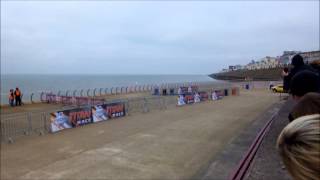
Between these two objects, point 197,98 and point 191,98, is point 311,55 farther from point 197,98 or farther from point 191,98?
point 197,98

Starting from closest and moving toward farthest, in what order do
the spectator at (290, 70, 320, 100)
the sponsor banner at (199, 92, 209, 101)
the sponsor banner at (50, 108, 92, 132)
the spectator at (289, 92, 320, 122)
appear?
the spectator at (289, 92, 320, 122) → the spectator at (290, 70, 320, 100) → the sponsor banner at (50, 108, 92, 132) → the sponsor banner at (199, 92, 209, 101)

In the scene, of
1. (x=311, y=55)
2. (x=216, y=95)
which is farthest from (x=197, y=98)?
(x=311, y=55)

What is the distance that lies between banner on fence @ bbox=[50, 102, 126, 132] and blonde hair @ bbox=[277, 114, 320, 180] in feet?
66.1

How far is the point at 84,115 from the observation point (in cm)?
2284

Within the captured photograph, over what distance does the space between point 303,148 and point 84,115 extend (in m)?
22.3

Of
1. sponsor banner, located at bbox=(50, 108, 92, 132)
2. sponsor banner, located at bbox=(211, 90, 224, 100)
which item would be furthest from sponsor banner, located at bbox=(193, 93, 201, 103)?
sponsor banner, located at bbox=(50, 108, 92, 132)

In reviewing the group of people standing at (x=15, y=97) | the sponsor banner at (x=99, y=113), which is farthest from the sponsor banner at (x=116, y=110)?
the group of people standing at (x=15, y=97)

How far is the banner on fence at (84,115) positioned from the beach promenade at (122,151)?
26.6 inches

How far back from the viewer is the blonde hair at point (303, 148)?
1050 millimetres

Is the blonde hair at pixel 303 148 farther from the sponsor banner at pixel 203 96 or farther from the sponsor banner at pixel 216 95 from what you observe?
the sponsor banner at pixel 216 95

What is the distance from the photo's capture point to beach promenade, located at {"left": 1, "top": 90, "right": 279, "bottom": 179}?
12.2 m

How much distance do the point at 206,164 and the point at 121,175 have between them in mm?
2887

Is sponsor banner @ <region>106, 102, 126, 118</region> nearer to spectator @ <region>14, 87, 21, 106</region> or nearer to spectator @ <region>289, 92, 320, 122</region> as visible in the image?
spectator @ <region>14, 87, 21, 106</region>

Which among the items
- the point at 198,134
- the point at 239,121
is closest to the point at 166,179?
the point at 198,134
